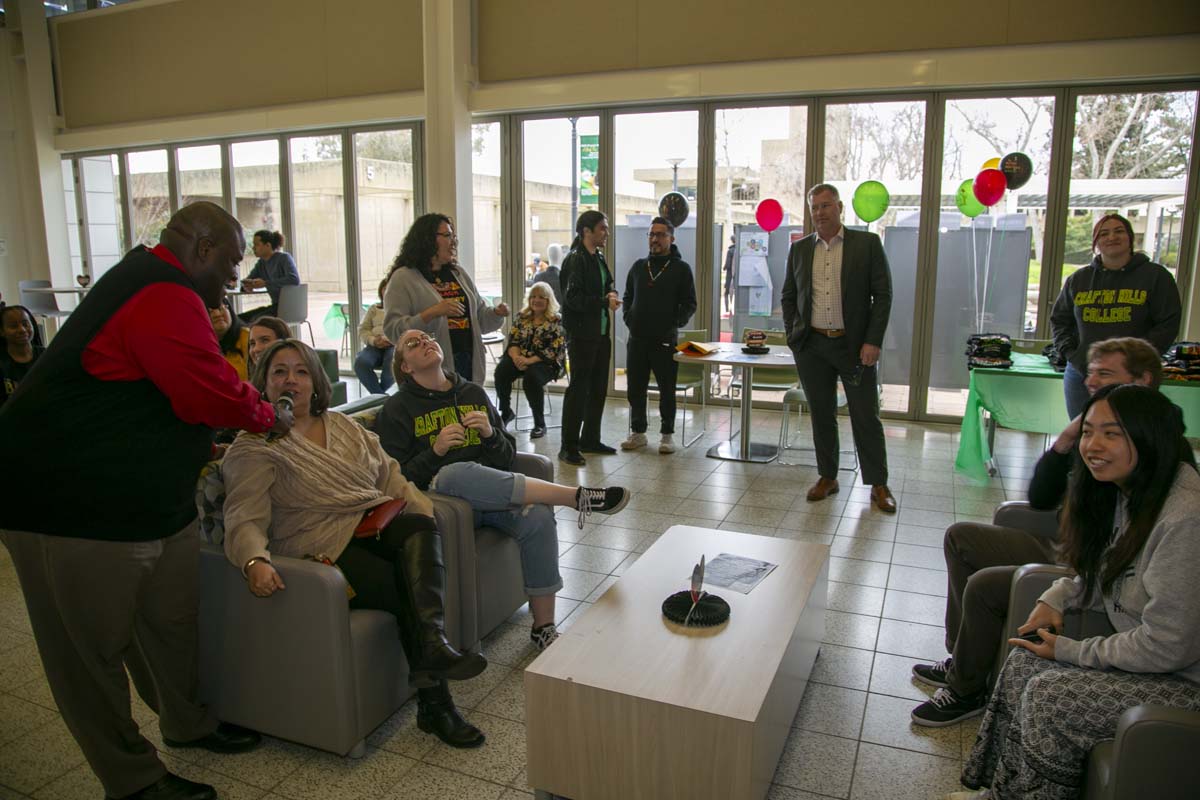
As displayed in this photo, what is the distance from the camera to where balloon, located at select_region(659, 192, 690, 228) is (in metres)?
7.39

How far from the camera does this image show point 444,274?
4480 mm

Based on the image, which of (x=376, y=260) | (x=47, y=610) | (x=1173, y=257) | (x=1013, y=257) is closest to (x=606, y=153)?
(x=376, y=260)

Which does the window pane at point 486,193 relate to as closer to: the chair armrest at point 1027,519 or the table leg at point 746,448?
the table leg at point 746,448

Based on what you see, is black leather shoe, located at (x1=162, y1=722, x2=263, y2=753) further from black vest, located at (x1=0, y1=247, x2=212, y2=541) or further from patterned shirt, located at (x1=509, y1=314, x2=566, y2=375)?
patterned shirt, located at (x1=509, y1=314, x2=566, y2=375)

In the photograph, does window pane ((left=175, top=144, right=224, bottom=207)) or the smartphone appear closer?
the smartphone

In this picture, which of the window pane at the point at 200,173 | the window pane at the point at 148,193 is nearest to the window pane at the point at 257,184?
the window pane at the point at 200,173

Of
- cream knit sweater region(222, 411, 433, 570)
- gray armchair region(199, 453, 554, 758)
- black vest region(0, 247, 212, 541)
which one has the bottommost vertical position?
gray armchair region(199, 453, 554, 758)

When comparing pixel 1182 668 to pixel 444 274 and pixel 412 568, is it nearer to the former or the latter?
pixel 412 568

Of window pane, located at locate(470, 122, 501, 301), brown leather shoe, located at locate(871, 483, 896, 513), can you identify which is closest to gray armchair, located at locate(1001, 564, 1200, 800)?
brown leather shoe, located at locate(871, 483, 896, 513)

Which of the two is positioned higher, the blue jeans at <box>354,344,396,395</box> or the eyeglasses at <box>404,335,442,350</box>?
the eyeglasses at <box>404,335,442,350</box>

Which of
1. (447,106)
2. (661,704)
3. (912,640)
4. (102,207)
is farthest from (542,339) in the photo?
(102,207)

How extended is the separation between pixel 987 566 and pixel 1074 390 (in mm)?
2271

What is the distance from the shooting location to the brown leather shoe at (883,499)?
4.74 metres

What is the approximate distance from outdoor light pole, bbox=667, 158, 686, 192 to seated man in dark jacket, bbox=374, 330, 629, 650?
5095mm
